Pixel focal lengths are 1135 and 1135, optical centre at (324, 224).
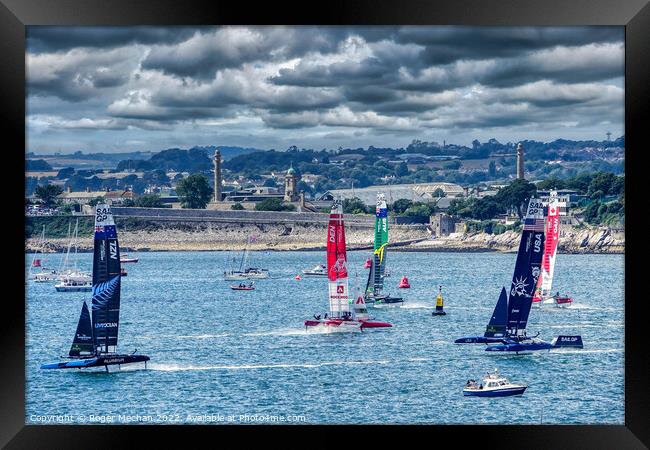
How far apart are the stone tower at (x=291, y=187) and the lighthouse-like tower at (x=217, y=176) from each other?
496cm

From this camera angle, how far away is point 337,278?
24406mm

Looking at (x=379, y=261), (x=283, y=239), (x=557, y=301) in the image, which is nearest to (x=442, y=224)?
(x=283, y=239)

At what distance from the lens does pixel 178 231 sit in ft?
249

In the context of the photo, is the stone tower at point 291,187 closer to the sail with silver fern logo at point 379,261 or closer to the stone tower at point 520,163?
the stone tower at point 520,163

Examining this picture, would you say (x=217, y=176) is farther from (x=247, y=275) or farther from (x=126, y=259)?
(x=247, y=275)

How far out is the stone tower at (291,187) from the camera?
83.4m

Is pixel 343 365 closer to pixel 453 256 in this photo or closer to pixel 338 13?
pixel 338 13

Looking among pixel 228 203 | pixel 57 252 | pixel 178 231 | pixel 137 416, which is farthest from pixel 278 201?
pixel 137 416

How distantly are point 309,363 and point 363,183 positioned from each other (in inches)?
2482

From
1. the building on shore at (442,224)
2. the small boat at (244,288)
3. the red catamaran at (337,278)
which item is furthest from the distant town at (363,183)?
the red catamaran at (337,278)

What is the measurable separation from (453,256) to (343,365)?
5227 cm

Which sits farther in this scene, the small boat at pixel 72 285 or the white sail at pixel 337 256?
the small boat at pixel 72 285

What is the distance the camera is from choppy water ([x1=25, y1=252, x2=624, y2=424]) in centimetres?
1756

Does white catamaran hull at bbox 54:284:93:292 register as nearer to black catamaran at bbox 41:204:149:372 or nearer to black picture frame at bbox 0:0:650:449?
black catamaran at bbox 41:204:149:372
